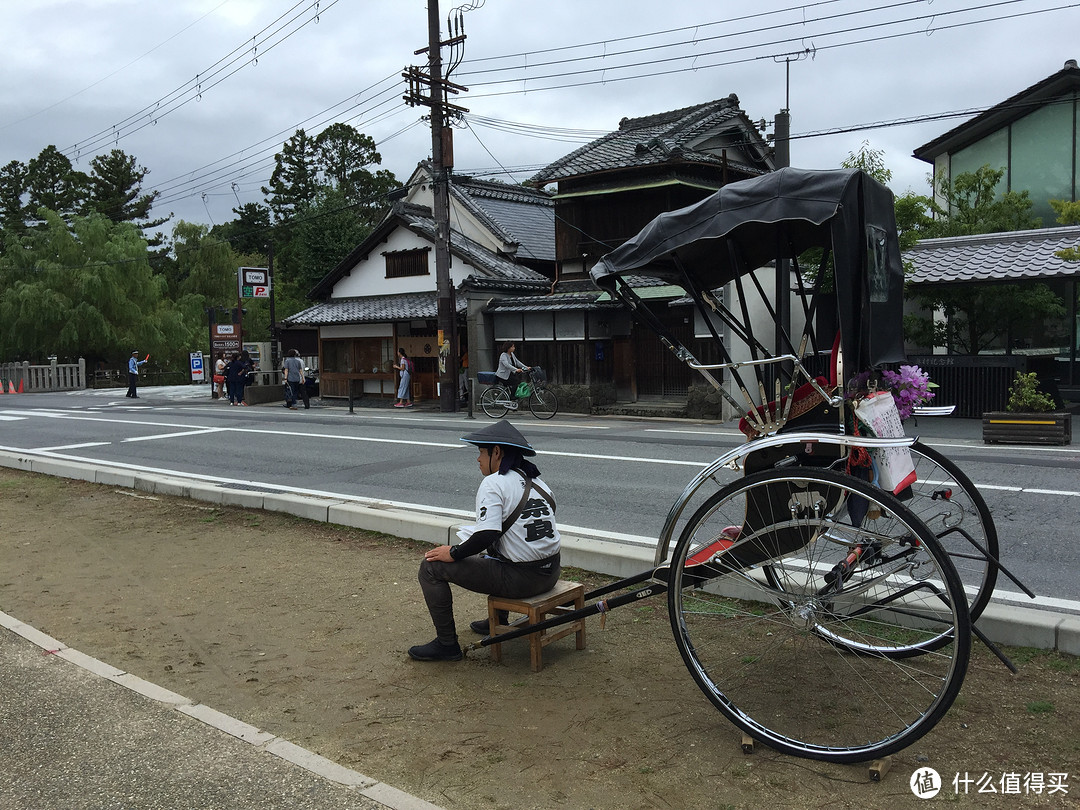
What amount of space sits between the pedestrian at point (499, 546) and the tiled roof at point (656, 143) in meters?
19.9

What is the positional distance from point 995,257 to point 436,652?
649 inches

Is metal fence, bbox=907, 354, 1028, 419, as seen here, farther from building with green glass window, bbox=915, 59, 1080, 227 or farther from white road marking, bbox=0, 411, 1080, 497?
white road marking, bbox=0, 411, 1080, 497

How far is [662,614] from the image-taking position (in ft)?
16.9

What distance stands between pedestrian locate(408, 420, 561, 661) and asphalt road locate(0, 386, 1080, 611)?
10.1ft

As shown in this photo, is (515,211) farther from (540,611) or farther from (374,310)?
(540,611)

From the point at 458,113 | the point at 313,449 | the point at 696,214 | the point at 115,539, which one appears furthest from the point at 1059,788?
the point at 458,113

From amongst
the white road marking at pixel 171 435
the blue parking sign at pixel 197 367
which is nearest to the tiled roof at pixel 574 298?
the white road marking at pixel 171 435

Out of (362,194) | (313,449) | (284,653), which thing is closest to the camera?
(284,653)

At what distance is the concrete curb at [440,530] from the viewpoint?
4281 mm

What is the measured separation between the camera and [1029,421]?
→ 13453 mm

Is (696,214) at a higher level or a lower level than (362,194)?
lower

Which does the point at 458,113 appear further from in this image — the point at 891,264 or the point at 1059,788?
the point at 1059,788

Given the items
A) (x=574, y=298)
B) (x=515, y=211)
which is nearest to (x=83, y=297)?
(x=515, y=211)

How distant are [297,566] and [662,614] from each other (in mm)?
3120
